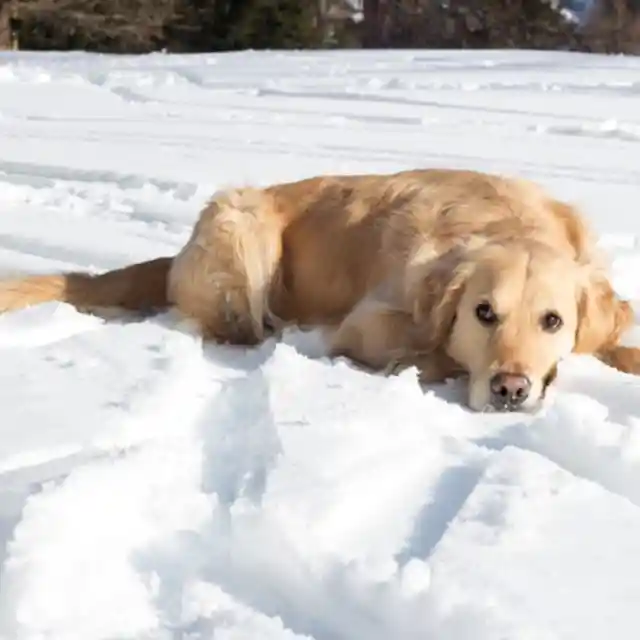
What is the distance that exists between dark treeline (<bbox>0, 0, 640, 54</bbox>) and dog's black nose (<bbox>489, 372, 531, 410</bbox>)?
1766 cm

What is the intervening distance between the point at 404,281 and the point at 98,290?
1.14 metres

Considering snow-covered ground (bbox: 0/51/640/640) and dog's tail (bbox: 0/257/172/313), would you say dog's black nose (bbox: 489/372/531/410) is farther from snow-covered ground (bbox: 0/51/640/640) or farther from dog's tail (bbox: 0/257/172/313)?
dog's tail (bbox: 0/257/172/313)

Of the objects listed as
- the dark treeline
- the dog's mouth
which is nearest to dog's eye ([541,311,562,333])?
the dog's mouth

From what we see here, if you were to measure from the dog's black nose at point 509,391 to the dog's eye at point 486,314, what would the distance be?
0.27m

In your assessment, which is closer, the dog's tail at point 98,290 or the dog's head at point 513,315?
the dog's head at point 513,315

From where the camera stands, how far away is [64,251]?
197 inches

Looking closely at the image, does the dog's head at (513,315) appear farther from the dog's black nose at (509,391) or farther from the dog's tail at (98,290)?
the dog's tail at (98,290)

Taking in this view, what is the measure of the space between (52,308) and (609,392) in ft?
6.06

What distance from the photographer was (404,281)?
3.61 meters

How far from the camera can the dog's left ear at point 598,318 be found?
3.44 meters

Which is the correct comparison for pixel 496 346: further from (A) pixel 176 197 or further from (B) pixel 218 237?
(A) pixel 176 197

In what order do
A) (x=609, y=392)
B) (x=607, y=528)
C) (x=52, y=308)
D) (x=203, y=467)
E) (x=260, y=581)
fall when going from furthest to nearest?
(x=52, y=308)
(x=609, y=392)
(x=203, y=467)
(x=607, y=528)
(x=260, y=581)

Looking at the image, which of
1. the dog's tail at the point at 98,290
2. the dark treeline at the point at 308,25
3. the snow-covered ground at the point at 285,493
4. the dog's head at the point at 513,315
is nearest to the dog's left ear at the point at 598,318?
the dog's head at the point at 513,315

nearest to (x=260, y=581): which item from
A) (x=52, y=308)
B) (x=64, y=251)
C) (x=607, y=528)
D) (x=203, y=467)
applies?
(x=203, y=467)
